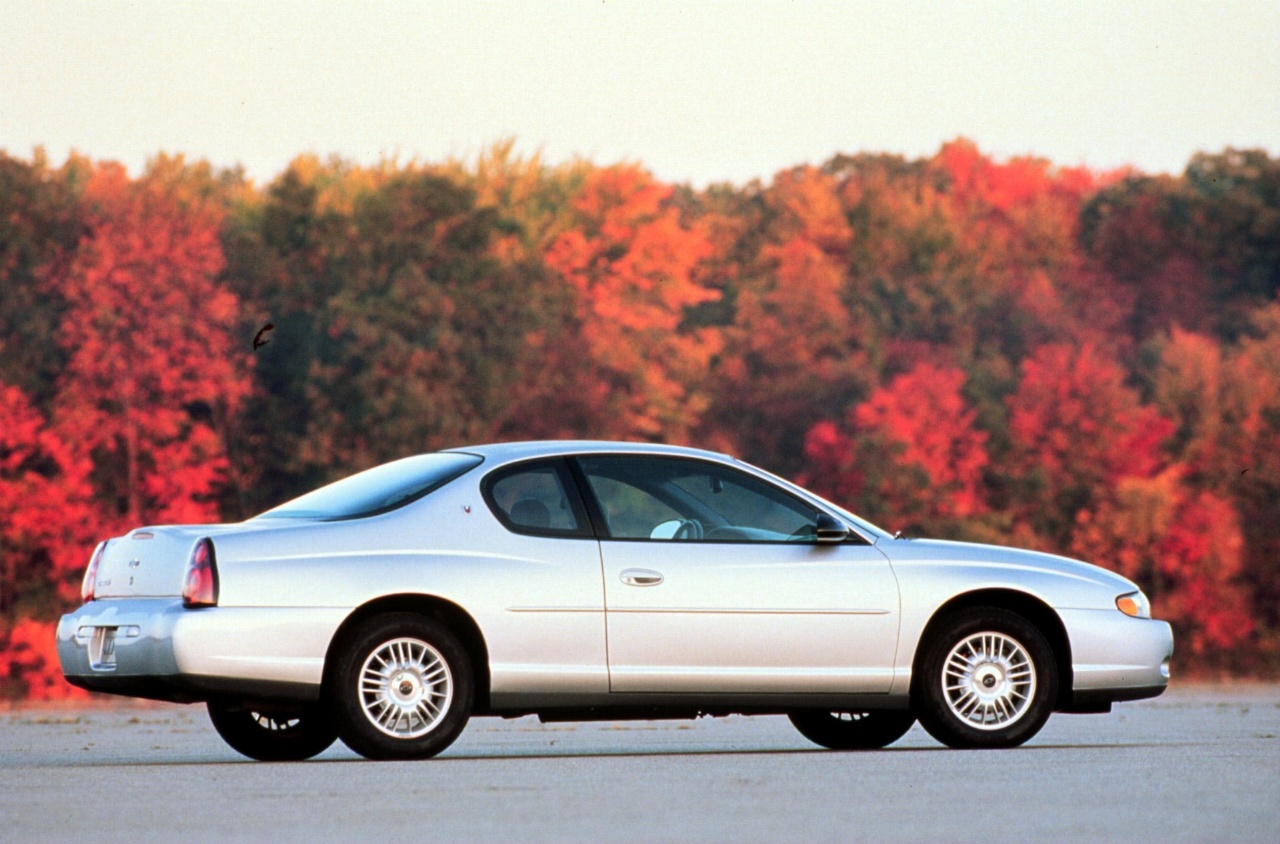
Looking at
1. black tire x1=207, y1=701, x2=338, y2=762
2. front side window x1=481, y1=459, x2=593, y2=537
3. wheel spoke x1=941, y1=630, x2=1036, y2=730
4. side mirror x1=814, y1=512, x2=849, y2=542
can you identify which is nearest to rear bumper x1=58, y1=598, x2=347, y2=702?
black tire x1=207, y1=701, x2=338, y2=762

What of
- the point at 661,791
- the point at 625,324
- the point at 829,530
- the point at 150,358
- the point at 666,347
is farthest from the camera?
the point at 666,347

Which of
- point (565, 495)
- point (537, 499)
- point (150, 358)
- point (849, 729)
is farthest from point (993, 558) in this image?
point (150, 358)

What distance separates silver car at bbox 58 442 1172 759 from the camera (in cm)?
1045

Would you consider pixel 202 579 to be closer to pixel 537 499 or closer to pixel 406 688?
pixel 406 688

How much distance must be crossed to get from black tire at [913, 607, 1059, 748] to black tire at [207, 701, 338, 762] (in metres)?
2.92

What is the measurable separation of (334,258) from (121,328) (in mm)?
6742

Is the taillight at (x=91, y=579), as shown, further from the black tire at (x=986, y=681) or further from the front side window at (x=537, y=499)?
the black tire at (x=986, y=681)

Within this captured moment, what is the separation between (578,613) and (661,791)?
1.99m

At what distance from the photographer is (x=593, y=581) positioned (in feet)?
35.8

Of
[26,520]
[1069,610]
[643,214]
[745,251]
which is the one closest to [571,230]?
[643,214]

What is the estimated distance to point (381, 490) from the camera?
11.1 metres

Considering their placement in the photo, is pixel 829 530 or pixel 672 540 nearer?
pixel 672 540

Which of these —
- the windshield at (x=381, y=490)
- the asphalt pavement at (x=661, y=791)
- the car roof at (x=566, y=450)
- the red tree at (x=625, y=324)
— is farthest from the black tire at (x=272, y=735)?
the red tree at (x=625, y=324)

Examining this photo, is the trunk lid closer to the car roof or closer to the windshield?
the windshield
